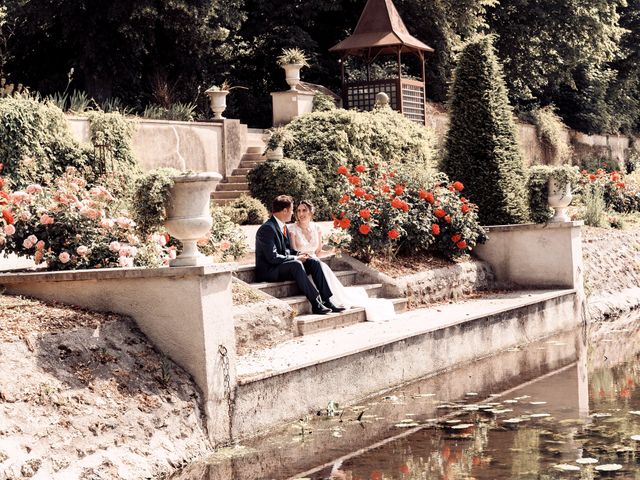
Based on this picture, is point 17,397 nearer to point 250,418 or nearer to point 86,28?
point 250,418

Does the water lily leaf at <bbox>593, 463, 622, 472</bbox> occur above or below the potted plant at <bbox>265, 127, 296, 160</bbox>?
below

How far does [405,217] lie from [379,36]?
12572 millimetres

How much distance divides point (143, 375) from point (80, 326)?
0.56 metres

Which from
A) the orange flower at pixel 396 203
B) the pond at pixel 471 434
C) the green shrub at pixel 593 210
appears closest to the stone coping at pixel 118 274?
the pond at pixel 471 434

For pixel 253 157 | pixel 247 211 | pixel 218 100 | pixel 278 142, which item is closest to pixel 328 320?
pixel 247 211

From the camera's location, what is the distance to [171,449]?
6.85 m

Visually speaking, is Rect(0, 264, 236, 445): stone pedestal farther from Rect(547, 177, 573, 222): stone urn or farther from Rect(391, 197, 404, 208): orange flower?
Rect(547, 177, 573, 222): stone urn

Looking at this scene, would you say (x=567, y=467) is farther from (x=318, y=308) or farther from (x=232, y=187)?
(x=232, y=187)

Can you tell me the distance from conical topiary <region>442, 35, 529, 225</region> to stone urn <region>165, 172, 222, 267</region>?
820cm

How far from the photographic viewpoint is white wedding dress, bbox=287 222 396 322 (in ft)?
36.7

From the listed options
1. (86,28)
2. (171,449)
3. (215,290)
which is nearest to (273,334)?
(215,290)

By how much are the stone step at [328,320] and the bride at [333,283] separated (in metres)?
0.11

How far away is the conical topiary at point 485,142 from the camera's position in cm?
1513

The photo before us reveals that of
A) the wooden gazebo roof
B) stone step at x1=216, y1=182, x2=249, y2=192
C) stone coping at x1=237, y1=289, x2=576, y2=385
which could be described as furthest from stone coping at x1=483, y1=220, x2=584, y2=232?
the wooden gazebo roof
